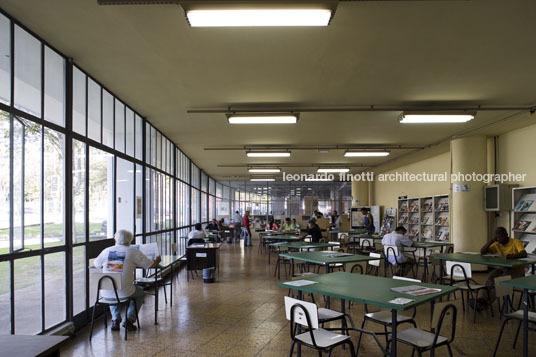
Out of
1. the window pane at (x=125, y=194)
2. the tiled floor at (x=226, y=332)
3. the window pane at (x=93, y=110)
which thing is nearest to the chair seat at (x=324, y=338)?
the tiled floor at (x=226, y=332)

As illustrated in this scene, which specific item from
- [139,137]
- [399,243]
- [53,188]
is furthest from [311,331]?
[139,137]

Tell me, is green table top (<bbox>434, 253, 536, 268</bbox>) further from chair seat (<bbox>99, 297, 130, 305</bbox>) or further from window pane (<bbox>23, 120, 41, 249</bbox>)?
window pane (<bbox>23, 120, 41, 249</bbox>)

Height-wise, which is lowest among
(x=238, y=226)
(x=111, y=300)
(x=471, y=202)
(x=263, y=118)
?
(x=238, y=226)

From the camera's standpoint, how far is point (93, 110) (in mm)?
5648

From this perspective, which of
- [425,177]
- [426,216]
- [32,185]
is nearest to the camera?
[32,185]

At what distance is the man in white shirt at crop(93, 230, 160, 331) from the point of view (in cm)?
502

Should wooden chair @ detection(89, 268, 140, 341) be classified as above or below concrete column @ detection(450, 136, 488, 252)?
below

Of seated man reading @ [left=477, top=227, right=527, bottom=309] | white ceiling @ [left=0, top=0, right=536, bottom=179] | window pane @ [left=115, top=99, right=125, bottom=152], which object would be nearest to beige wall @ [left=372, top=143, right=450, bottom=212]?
white ceiling @ [left=0, top=0, right=536, bottom=179]

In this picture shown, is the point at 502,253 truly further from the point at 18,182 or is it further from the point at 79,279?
the point at 18,182

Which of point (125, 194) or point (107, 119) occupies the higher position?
point (107, 119)

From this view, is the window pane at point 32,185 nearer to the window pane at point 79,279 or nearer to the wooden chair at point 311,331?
the window pane at point 79,279

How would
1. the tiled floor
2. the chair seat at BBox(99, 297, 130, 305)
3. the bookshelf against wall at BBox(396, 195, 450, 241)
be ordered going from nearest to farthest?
1. the tiled floor
2. the chair seat at BBox(99, 297, 130, 305)
3. the bookshelf against wall at BBox(396, 195, 450, 241)

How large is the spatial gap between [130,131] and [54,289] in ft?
11.2

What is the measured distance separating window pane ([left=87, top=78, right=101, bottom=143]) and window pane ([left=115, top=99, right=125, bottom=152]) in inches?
27.5
